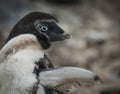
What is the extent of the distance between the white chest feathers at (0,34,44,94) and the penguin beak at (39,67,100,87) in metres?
0.05

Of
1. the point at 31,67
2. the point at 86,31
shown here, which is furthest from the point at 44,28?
the point at 86,31

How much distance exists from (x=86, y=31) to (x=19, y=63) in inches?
197

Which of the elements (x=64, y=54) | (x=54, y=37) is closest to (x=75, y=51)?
(x=64, y=54)

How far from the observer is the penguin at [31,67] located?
253 centimetres

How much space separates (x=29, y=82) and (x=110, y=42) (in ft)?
15.1

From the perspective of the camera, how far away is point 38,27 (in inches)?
104

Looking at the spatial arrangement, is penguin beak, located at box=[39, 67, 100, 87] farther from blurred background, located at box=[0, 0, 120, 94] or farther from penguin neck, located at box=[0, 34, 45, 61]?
blurred background, located at box=[0, 0, 120, 94]

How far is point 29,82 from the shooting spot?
252 centimetres

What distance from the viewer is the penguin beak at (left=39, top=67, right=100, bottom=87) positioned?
2527mm

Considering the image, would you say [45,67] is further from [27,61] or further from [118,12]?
[118,12]

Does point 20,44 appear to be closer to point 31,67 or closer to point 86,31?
point 31,67

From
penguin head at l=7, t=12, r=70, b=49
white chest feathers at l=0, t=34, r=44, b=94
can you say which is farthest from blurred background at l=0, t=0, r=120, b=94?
white chest feathers at l=0, t=34, r=44, b=94

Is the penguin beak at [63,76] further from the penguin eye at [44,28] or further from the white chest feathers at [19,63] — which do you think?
the penguin eye at [44,28]

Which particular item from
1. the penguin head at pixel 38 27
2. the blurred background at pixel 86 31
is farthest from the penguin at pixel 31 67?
the blurred background at pixel 86 31
